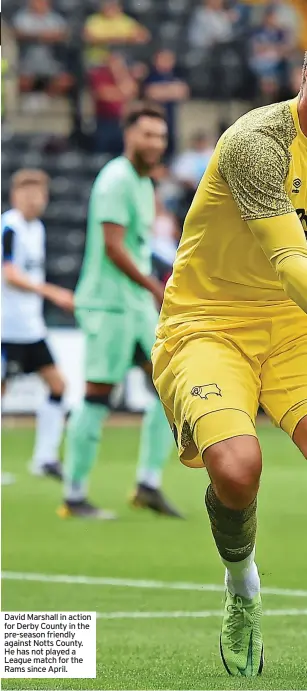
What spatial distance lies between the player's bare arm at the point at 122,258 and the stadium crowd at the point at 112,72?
10.6m

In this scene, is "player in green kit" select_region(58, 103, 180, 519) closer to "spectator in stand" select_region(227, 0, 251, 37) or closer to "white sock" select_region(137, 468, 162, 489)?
"white sock" select_region(137, 468, 162, 489)

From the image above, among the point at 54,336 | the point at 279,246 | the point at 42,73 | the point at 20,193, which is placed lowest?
the point at 54,336

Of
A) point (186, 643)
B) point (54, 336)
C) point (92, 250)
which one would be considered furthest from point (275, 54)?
point (186, 643)

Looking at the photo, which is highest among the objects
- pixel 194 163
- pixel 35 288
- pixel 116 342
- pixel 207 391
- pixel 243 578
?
pixel 207 391

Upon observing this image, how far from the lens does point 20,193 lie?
1090cm

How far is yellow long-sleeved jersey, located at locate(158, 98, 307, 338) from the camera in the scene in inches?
161

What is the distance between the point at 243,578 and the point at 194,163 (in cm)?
1411

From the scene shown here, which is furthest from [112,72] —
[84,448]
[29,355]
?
[84,448]

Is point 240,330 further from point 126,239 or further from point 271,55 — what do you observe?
point 271,55

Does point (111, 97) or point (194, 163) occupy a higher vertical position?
point (111, 97)

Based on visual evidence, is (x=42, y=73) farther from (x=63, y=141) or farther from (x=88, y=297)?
(x=88, y=297)

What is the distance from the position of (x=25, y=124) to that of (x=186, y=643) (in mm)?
16226

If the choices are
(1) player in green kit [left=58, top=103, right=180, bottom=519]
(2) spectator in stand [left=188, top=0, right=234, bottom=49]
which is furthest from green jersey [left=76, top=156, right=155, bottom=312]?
(2) spectator in stand [left=188, top=0, right=234, bottom=49]

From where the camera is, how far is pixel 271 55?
19.8 m
